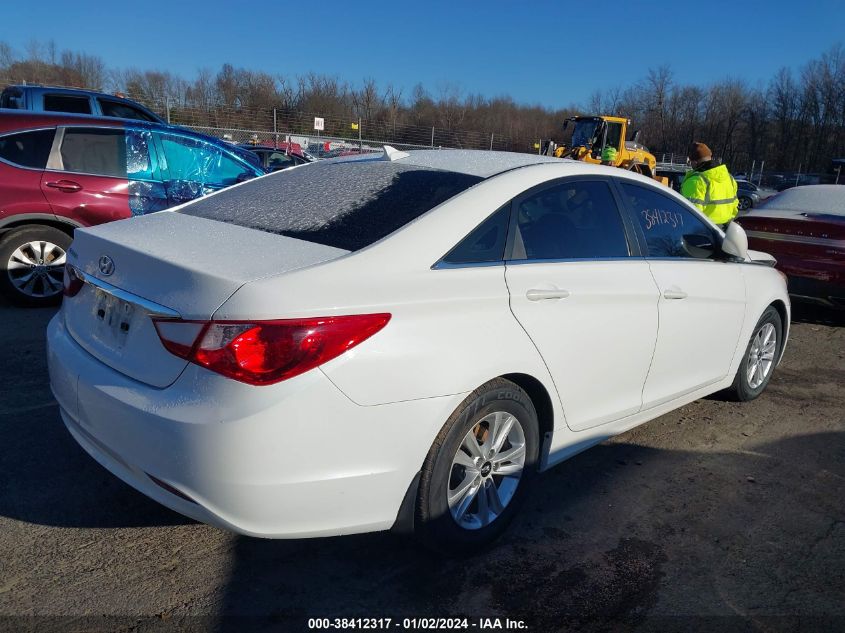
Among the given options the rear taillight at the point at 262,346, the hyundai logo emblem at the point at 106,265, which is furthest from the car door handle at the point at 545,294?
the hyundai logo emblem at the point at 106,265

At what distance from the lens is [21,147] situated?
5918 millimetres

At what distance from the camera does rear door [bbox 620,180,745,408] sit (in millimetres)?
3533

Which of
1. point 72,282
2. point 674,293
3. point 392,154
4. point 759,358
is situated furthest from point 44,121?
point 759,358

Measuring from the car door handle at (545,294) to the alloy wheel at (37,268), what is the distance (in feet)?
15.5

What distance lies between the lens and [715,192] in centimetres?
686

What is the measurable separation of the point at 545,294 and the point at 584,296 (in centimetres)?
27

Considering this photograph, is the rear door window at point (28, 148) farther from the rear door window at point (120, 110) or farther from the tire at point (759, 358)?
the rear door window at point (120, 110)

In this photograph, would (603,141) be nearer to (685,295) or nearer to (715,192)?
(715,192)

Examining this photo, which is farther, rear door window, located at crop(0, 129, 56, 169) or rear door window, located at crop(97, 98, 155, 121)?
rear door window, located at crop(97, 98, 155, 121)

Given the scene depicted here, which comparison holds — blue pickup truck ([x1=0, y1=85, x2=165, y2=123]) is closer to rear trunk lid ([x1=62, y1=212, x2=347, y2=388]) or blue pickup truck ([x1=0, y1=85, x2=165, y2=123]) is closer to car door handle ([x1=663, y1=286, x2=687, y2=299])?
rear trunk lid ([x1=62, y1=212, x2=347, y2=388])

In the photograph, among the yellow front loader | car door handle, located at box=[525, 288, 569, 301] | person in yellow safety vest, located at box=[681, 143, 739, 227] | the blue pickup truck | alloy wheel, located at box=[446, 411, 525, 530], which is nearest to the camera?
alloy wheel, located at box=[446, 411, 525, 530]

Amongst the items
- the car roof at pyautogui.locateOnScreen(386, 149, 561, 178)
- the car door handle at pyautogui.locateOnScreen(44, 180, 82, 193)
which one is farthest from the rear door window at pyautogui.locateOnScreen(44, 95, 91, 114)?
the car roof at pyautogui.locateOnScreen(386, 149, 561, 178)

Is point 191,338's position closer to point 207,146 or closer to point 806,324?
point 207,146

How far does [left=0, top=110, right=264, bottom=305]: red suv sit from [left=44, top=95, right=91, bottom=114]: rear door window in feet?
A: 18.8
